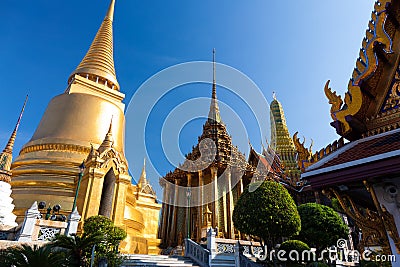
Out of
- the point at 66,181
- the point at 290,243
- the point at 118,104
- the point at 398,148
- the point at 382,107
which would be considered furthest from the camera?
the point at 118,104

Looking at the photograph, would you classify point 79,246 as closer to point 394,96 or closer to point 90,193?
point 90,193

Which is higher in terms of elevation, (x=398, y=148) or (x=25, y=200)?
(x=25, y=200)

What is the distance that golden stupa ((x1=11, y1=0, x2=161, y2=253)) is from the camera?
12.3 metres

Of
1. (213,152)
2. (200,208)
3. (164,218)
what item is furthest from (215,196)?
(164,218)

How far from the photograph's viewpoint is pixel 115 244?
26.1 ft

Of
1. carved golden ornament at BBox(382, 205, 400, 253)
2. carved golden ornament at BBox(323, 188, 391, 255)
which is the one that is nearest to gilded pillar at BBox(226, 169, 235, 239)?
carved golden ornament at BBox(323, 188, 391, 255)

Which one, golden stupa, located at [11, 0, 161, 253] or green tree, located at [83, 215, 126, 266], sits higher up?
golden stupa, located at [11, 0, 161, 253]

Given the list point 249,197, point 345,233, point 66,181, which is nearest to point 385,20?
point 249,197

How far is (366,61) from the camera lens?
14.2ft

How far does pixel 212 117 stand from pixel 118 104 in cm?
886

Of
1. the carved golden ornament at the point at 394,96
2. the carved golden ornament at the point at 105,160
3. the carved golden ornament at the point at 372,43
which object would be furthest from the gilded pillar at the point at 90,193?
the carved golden ornament at the point at 394,96

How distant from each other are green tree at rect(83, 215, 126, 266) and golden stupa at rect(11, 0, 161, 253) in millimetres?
2342

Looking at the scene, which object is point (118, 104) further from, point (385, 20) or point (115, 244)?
point (385, 20)

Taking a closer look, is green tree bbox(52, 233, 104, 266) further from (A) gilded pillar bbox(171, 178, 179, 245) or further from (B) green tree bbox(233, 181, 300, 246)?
(A) gilded pillar bbox(171, 178, 179, 245)
